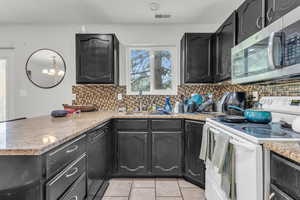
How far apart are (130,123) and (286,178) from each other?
76.7 inches

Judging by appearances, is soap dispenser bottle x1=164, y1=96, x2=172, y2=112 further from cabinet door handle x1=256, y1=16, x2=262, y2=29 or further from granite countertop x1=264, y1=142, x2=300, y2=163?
granite countertop x1=264, y1=142, x2=300, y2=163

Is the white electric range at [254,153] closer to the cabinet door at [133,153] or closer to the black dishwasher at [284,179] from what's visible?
the black dishwasher at [284,179]

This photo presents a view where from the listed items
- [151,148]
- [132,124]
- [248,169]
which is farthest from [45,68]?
[248,169]

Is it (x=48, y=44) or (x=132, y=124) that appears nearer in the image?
(x=132, y=124)

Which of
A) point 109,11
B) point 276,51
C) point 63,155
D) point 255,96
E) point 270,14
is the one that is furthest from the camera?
point 109,11

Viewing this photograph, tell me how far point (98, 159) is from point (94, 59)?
63.9 inches

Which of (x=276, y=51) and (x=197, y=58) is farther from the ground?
(x=197, y=58)

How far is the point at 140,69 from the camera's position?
135 inches

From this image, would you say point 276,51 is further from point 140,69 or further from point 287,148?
point 140,69

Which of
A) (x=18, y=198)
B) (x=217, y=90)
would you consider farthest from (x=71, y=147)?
(x=217, y=90)

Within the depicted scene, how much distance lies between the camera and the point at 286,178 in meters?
0.90

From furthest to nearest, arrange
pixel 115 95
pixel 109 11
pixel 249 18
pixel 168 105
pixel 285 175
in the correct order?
pixel 115 95, pixel 168 105, pixel 109 11, pixel 249 18, pixel 285 175

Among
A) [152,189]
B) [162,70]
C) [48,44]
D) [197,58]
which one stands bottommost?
[152,189]

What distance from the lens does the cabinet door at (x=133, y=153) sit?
2.61 meters
